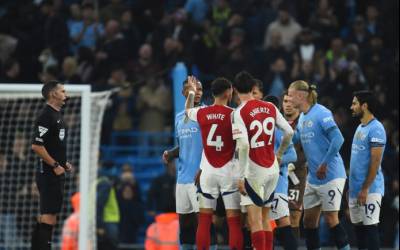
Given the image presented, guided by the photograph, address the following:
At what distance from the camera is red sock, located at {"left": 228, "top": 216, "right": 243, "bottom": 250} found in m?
12.7

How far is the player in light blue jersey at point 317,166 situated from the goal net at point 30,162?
3.54m

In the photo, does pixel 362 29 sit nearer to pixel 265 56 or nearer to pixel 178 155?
pixel 265 56

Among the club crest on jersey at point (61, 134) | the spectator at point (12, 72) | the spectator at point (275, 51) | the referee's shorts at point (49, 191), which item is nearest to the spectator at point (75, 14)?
the spectator at point (12, 72)

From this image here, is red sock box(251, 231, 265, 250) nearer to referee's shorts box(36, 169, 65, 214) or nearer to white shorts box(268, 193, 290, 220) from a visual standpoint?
white shorts box(268, 193, 290, 220)

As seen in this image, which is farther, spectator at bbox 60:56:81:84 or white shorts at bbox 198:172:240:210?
spectator at bbox 60:56:81:84

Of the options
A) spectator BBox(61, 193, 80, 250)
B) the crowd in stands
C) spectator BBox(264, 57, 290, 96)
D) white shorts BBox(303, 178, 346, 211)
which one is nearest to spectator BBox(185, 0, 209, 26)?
the crowd in stands

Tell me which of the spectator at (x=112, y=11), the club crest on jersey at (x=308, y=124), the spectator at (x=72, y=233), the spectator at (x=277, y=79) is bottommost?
the spectator at (x=72, y=233)

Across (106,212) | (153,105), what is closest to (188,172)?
(106,212)

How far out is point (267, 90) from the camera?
66.0 feet

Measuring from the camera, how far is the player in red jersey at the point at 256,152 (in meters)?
12.3

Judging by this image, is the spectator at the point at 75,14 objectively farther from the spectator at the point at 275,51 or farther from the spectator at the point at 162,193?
the spectator at the point at 162,193

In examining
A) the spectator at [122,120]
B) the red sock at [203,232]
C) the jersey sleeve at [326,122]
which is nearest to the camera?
the red sock at [203,232]

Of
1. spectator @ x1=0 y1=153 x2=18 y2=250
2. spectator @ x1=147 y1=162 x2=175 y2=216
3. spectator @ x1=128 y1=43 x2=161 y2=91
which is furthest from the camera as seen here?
spectator @ x1=128 y1=43 x2=161 y2=91

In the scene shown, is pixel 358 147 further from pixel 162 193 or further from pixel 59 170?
pixel 162 193
